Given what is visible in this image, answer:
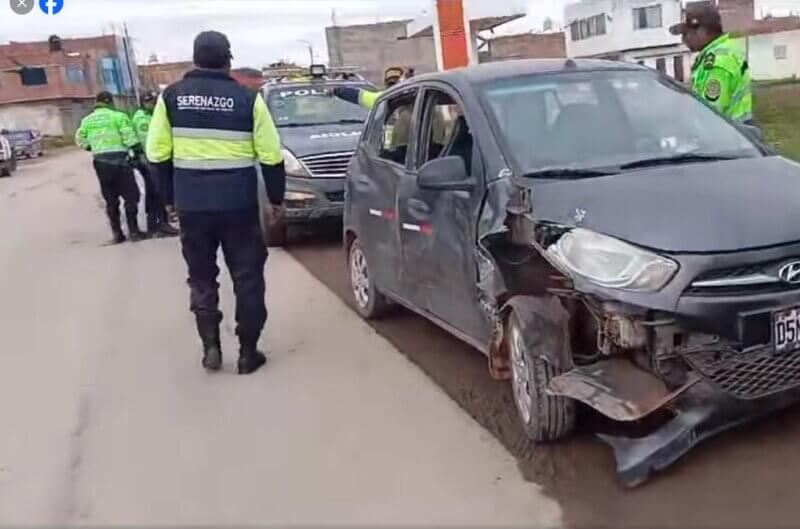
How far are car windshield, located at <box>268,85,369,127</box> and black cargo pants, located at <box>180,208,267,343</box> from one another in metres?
5.89

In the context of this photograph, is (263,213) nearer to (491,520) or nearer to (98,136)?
(98,136)

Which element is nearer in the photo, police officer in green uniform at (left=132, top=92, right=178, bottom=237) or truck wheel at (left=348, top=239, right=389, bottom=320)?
truck wheel at (left=348, top=239, right=389, bottom=320)

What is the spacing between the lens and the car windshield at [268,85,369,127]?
11.9 metres

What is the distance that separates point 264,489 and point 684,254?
2.05m

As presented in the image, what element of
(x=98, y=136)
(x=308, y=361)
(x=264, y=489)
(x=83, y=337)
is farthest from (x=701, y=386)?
(x=98, y=136)

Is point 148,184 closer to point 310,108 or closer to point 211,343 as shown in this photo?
point 310,108

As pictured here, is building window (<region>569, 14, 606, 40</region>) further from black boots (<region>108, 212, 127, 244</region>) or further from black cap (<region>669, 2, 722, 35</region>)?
black cap (<region>669, 2, 722, 35</region>)

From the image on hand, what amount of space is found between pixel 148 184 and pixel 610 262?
9499mm

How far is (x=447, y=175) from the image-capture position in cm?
500

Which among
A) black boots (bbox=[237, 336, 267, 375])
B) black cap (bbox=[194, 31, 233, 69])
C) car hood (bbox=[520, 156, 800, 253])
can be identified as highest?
black cap (bbox=[194, 31, 233, 69])

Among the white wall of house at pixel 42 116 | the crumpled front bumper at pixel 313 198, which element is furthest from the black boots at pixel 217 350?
the white wall of house at pixel 42 116

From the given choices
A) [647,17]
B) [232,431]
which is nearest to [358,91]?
[232,431]

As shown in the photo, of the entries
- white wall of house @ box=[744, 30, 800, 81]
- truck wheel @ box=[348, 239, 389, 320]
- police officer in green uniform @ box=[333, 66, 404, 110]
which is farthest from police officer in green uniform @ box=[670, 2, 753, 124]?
white wall of house @ box=[744, 30, 800, 81]

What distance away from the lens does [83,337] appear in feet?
24.4
